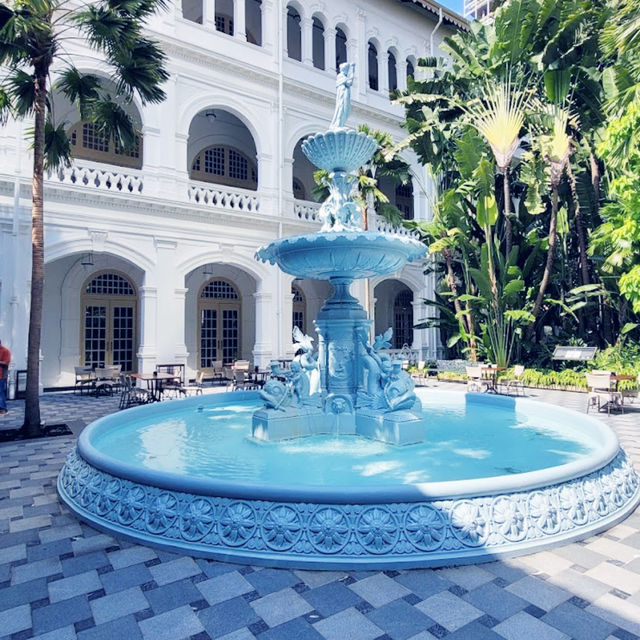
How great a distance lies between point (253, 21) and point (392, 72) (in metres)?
6.62

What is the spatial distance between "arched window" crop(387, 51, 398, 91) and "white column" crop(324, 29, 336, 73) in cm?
340

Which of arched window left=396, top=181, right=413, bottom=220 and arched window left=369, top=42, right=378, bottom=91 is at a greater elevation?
arched window left=369, top=42, right=378, bottom=91

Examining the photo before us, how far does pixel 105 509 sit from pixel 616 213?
13913 mm

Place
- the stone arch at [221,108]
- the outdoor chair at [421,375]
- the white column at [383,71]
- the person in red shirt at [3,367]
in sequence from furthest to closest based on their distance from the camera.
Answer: the white column at [383,71] → the outdoor chair at [421,375] → the stone arch at [221,108] → the person in red shirt at [3,367]

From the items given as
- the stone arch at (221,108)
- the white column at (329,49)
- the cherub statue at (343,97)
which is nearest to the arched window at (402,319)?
the stone arch at (221,108)

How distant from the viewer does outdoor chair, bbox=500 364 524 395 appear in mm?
13086

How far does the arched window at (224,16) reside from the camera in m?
18.3

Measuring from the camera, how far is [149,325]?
14.7 meters

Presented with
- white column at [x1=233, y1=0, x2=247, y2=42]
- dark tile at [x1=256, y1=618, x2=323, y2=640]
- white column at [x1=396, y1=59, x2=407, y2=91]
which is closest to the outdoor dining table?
dark tile at [x1=256, y1=618, x2=323, y2=640]

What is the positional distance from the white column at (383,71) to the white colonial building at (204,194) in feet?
0.19

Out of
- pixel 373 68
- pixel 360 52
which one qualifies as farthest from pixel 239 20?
pixel 373 68

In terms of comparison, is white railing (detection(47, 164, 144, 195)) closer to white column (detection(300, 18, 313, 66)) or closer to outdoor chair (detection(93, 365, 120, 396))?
outdoor chair (detection(93, 365, 120, 396))

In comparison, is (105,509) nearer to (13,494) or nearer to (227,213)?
(13,494)

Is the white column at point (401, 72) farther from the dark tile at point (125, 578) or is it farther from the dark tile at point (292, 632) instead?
the dark tile at point (292, 632)
